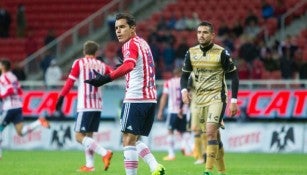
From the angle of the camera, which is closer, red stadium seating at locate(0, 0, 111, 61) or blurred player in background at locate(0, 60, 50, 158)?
blurred player in background at locate(0, 60, 50, 158)

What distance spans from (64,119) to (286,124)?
6924 mm

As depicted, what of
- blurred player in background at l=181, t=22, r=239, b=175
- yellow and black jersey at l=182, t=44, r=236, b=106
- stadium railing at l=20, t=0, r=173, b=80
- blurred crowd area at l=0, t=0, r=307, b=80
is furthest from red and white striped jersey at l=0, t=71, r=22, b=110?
stadium railing at l=20, t=0, r=173, b=80

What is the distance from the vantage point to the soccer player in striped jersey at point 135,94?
43.4ft

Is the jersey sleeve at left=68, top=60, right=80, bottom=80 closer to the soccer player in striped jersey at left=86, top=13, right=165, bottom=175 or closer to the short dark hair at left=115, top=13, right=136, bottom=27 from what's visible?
the soccer player in striped jersey at left=86, top=13, right=165, bottom=175

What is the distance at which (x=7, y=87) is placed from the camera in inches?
878

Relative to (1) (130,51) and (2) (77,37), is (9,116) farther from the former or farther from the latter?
(2) (77,37)

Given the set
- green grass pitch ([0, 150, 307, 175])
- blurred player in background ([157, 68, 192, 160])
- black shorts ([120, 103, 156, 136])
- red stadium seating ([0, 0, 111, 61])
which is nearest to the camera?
black shorts ([120, 103, 156, 136])

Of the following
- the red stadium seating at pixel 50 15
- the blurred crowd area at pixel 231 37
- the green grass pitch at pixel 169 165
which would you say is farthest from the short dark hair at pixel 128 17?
the red stadium seating at pixel 50 15

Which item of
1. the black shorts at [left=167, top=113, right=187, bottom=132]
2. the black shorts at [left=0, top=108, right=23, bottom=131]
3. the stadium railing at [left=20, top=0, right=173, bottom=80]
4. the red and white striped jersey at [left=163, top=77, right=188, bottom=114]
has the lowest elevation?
the black shorts at [left=167, top=113, right=187, bottom=132]

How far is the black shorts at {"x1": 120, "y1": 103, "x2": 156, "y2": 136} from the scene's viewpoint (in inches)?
526

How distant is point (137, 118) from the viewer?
528 inches

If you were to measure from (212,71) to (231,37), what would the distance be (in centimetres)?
1690

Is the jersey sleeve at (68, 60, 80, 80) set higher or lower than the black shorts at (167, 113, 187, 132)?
higher

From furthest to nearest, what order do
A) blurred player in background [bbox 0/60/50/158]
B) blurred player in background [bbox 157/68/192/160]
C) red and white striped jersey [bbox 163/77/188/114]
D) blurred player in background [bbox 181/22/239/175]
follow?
1. red and white striped jersey [bbox 163/77/188/114]
2. blurred player in background [bbox 157/68/192/160]
3. blurred player in background [bbox 0/60/50/158]
4. blurred player in background [bbox 181/22/239/175]
